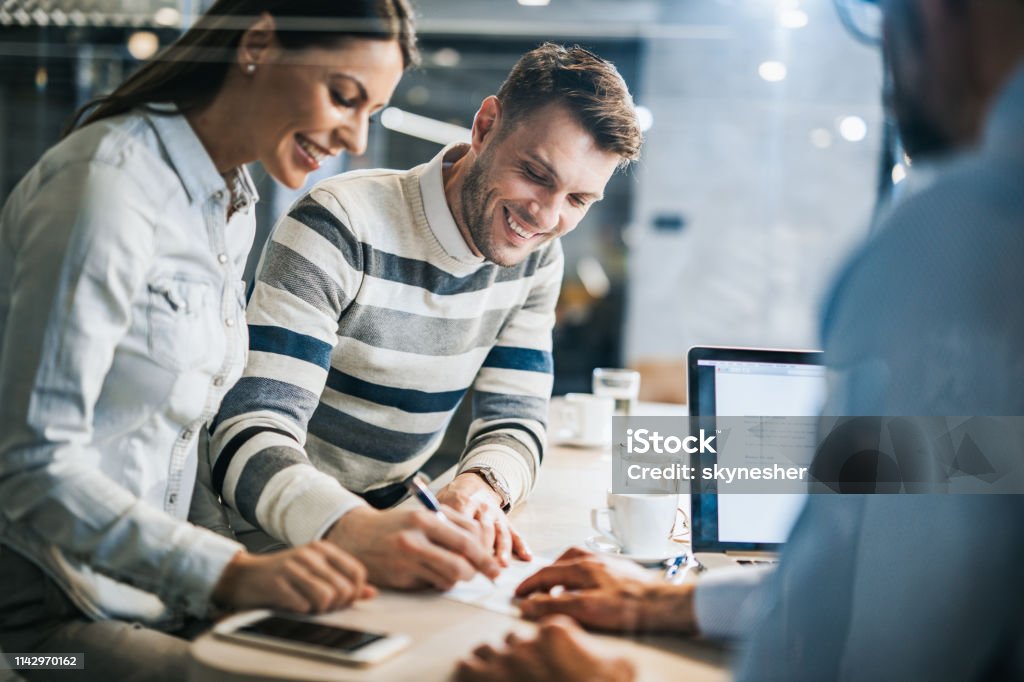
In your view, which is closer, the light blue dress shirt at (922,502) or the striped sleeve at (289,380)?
the light blue dress shirt at (922,502)

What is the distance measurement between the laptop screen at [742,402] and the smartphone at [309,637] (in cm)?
43

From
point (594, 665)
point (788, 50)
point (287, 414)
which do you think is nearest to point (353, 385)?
point (287, 414)

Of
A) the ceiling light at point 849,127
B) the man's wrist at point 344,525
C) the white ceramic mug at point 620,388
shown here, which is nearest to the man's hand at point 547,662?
the man's wrist at point 344,525

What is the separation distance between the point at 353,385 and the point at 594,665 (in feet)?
2.46

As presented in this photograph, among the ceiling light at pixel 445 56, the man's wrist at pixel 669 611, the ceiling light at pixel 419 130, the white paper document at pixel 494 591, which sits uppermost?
the ceiling light at pixel 445 56

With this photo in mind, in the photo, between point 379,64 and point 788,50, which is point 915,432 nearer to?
point 379,64

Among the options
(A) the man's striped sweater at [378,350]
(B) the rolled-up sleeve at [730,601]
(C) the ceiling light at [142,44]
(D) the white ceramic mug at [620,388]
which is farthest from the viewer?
(D) the white ceramic mug at [620,388]

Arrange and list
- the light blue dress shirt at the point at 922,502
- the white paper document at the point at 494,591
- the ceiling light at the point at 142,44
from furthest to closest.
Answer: the ceiling light at the point at 142,44
the white paper document at the point at 494,591
the light blue dress shirt at the point at 922,502

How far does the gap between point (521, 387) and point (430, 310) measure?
0.81 feet

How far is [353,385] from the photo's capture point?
4.41 ft

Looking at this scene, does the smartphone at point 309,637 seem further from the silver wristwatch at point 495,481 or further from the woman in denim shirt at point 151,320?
the silver wristwatch at point 495,481

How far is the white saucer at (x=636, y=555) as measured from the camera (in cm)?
101

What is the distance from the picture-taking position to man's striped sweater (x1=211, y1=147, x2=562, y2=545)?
1.04 metres

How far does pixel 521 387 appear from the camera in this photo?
4.99ft
